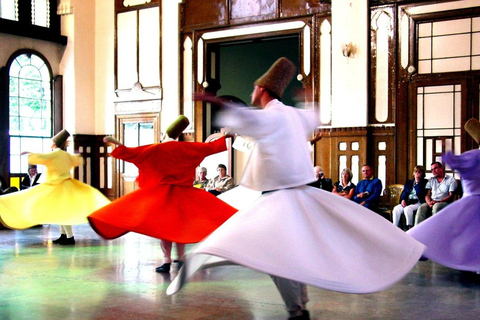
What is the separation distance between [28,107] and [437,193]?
883 cm

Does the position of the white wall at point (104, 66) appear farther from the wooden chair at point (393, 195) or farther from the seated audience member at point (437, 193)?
the seated audience member at point (437, 193)

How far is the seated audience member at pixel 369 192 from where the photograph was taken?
840 cm

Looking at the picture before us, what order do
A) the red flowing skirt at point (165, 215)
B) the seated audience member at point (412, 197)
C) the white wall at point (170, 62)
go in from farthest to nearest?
the white wall at point (170, 62)
the seated audience member at point (412, 197)
the red flowing skirt at point (165, 215)

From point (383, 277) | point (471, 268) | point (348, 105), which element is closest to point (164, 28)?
point (348, 105)

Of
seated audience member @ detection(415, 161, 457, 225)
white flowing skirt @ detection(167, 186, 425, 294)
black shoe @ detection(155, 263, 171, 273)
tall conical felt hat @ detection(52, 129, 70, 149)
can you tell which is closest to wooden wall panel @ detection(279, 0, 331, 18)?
seated audience member @ detection(415, 161, 457, 225)

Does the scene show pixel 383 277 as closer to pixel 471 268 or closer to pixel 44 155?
pixel 471 268

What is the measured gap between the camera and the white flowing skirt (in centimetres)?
300

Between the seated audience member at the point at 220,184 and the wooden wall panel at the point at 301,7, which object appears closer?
the seated audience member at the point at 220,184

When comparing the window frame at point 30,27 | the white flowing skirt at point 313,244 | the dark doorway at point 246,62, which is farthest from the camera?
the dark doorway at point 246,62

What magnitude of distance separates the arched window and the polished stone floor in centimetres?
672

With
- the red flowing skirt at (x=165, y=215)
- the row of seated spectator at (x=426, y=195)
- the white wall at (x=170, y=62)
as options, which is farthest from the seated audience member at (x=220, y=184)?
the red flowing skirt at (x=165, y=215)

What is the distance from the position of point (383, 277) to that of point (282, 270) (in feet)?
1.78

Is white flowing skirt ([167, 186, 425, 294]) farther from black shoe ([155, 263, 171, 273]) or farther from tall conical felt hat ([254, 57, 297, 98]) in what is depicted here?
black shoe ([155, 263, 171, 273])

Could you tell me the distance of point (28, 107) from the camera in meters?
13.0
